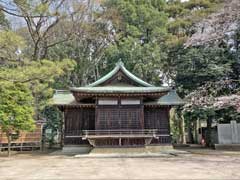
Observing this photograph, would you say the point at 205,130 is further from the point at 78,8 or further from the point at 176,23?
the point at 78,8

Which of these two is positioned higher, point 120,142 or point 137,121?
point 137,121

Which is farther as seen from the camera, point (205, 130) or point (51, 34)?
point (51, 34)

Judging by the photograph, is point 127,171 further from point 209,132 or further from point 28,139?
point 209,132

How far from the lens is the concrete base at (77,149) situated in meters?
18.0

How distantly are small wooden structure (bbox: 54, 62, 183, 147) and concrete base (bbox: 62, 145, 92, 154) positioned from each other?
265 millimetres

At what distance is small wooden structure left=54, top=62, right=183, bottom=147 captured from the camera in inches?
658

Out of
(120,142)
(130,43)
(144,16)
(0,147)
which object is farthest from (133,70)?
(0,147)

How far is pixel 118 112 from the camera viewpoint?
17500mm

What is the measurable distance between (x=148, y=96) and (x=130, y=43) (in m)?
8.14

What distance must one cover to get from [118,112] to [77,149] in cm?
379

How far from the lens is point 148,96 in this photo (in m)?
17.5

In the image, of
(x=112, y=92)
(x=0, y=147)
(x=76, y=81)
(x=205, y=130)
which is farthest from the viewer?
(x=76, y=81)

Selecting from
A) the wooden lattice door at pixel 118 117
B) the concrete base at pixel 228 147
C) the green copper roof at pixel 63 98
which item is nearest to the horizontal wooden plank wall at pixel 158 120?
the wooden lattice door at pixel 118 117

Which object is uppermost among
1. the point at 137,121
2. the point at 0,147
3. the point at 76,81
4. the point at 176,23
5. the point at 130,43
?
the point at 176,23
